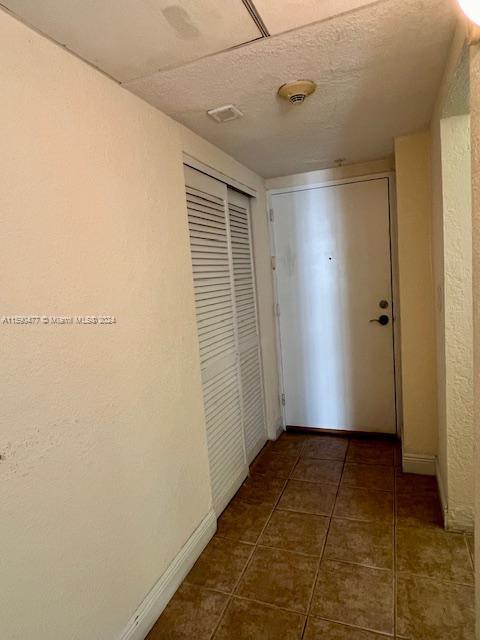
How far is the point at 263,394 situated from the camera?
278 cm

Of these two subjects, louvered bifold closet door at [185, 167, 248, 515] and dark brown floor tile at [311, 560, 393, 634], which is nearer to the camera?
dark brown floor tile at [311, 560, 393, 634]

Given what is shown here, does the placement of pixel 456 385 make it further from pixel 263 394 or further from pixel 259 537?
pixel 263 394

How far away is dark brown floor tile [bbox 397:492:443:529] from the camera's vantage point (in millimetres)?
1819

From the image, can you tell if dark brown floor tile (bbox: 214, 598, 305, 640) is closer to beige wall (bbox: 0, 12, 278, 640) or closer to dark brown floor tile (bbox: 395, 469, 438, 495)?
beige wall (bbox: 0, 12, 278, 640)

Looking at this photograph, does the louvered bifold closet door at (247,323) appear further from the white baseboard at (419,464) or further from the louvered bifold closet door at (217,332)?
the white baseboard at (419,464)

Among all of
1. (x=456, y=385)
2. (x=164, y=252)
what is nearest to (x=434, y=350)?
(x=456, y=385)

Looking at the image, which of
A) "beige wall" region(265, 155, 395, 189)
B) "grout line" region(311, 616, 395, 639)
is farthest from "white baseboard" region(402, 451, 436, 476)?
"beige wall" region(265, 155, 395, 189)

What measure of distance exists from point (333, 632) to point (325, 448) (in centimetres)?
144

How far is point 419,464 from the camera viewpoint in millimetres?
2236

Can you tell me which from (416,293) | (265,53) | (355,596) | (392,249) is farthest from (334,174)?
(355,596)

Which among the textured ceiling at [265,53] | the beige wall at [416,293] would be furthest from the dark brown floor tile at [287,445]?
the textured ceiling at [265,53]

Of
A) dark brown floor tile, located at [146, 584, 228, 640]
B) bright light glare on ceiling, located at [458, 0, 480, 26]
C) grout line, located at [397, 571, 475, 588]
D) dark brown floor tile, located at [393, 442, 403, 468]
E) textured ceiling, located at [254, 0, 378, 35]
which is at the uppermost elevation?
textured ceiling, located at [254, 0, 378, 35]

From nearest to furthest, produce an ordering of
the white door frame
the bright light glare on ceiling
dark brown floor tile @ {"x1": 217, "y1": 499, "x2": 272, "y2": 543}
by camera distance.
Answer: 1. the bright light glare on ceiling
2. dark brown floor tile @ {"x1": 217, "y1": 499, "x2": 272, "y2": 543}
3. the white door frame

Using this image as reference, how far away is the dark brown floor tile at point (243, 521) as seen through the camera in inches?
72.8
